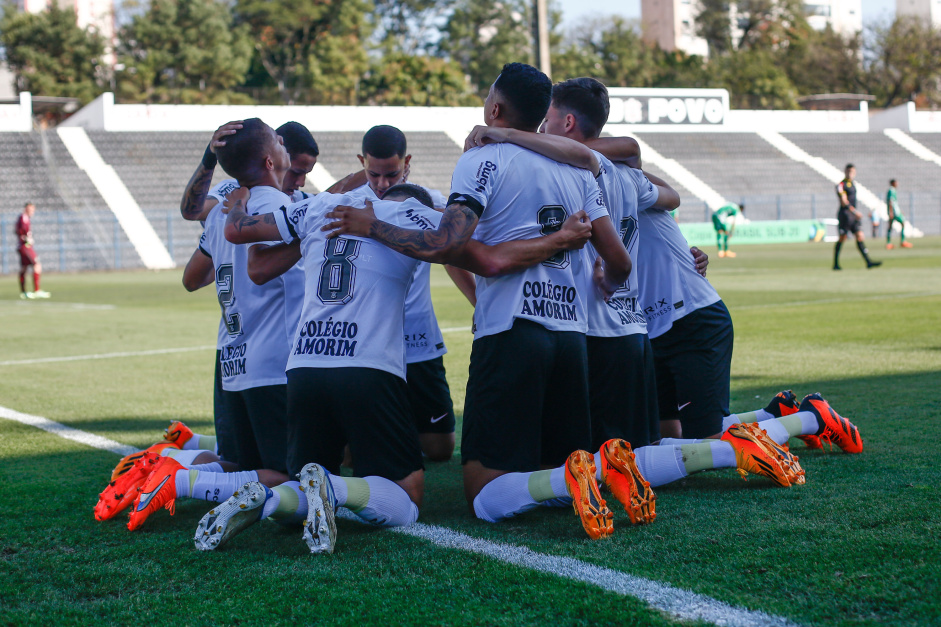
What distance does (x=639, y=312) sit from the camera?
4.21 meters

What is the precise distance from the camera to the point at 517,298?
357 centimetres

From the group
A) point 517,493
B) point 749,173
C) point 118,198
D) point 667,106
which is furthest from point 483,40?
point 517,493

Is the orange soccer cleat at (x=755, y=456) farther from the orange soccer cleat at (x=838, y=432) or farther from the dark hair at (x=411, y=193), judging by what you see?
the dark hair at (x=411, y=193)

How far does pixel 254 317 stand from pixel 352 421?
854mm

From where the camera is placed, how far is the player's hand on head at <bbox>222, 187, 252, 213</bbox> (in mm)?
3928

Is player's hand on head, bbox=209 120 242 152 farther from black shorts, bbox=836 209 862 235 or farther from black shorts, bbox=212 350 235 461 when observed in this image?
black shorts, bbox=836 209 862 235

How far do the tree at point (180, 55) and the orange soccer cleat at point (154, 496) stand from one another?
49683mm

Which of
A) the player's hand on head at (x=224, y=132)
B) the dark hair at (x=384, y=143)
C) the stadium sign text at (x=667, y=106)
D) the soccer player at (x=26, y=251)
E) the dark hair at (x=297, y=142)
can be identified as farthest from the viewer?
the stadium sign text at (x=667, y=106)

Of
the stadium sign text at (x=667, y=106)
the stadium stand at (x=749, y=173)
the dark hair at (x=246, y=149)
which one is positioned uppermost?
the stadium sign text at (x=667, y=106)

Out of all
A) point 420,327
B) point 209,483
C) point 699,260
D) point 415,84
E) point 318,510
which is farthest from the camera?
point 415,84

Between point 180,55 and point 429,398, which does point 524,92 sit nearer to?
point 429,398

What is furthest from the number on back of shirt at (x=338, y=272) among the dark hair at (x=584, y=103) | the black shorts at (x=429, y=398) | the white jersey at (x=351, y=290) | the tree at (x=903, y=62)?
the tree at (x=903, y=62)

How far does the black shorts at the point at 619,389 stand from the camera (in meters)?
3.96

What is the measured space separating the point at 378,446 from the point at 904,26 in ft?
255
